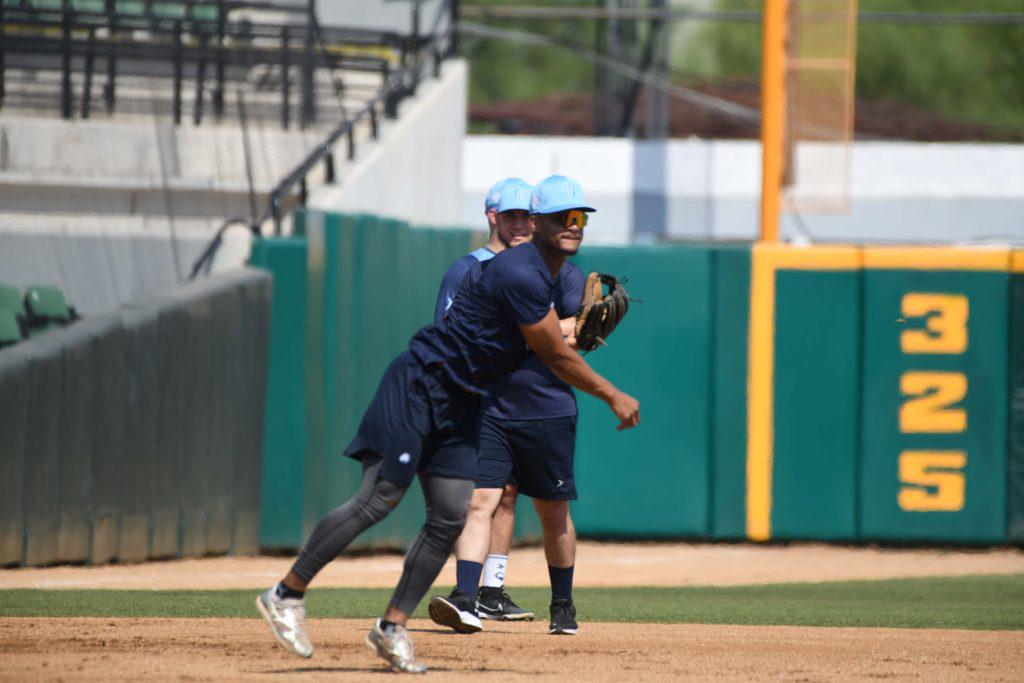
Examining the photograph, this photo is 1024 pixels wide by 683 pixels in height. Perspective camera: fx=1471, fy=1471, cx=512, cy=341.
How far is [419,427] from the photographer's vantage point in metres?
5.18

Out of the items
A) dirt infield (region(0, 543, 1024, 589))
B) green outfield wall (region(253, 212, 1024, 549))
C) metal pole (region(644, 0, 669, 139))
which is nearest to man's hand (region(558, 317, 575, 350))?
dirt infield (region(0, 543, 1024, 589))

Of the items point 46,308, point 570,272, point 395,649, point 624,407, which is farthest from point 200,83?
point 395,649

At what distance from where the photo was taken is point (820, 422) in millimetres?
11562

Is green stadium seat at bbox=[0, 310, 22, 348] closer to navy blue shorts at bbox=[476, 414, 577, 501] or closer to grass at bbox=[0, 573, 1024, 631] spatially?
grass at bbox=[0, 573, 1024, 631]

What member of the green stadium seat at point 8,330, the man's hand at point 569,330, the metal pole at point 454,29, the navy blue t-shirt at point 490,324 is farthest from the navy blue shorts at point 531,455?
the metal pole at point 454,29

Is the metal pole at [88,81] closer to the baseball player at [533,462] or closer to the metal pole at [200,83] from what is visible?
the metal pole at [200,83]

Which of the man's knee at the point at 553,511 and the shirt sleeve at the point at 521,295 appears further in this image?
the man's knee at the point at 553,511

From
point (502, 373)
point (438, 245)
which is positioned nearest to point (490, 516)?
point (502, 373)

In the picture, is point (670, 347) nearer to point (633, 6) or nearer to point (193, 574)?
point (193, 574)

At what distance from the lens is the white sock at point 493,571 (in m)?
6.89

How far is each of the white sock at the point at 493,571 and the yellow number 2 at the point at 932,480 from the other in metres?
5.55

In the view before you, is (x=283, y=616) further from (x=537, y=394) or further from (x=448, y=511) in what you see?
(x=537, y=394)

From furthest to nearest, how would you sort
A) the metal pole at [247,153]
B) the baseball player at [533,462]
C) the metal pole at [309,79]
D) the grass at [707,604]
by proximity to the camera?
the metal pole at [309,79] < the metal pole at [247,153] < the grass at [707,604] < the baseball player at [533,462]

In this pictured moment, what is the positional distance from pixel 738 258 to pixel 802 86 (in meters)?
4.08
